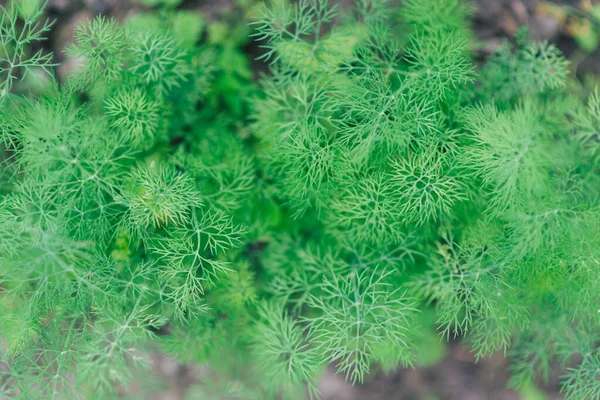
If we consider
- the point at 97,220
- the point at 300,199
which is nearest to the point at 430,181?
the point at 300,199

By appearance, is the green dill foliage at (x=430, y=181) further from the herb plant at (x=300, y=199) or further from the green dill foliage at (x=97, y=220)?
the green dill foliage at (x=97, y=220)

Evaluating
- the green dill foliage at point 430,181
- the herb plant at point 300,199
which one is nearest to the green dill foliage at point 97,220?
Answer: the herb plant at point 300,199

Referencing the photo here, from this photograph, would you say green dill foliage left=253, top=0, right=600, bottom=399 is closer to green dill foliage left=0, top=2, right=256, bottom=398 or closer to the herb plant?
the herb plant

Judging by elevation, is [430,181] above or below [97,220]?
above

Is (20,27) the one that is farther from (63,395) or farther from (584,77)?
(584,77)

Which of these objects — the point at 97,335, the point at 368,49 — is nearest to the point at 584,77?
the point at 368,49

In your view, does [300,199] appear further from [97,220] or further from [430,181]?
[97,220]
